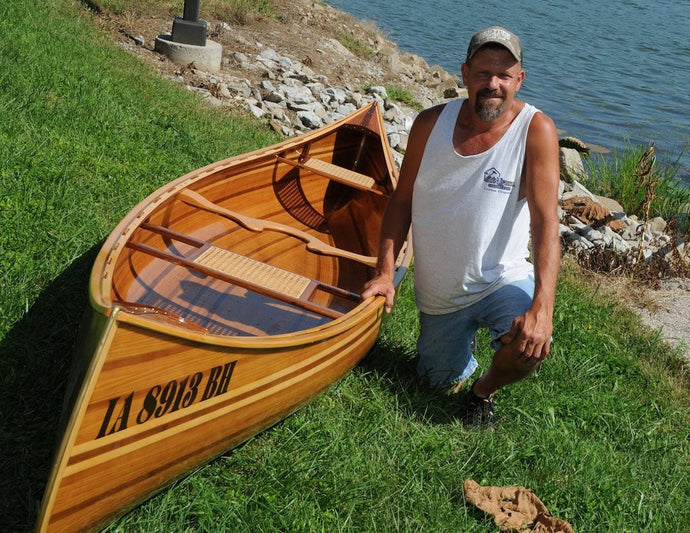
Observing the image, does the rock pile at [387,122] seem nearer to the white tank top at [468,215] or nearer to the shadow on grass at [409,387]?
the shadow on grass at [409,387]

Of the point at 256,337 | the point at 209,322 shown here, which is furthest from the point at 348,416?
the point at 256,337

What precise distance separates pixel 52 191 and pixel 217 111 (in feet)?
11.4

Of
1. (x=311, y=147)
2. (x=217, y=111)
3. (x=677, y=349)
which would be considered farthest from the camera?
(x=217, y=111)

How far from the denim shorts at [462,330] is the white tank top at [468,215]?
0.18 feet

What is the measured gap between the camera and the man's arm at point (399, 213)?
12.3 ft

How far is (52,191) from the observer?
Answer: 189 inches

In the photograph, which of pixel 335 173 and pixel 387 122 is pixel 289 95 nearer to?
pixel 387 122

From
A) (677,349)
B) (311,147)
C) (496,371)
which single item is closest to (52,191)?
(311,147)

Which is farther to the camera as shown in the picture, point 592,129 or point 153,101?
point 592,129

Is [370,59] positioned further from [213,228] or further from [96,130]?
[213,228]

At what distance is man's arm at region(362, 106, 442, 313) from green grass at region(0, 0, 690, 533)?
548mm

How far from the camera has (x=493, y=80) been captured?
342 centimetres

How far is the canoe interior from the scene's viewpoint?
12.5ft

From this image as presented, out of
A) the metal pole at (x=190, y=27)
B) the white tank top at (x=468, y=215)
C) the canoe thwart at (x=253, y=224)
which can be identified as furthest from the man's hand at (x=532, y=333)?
the metal pole at (x=190, y=27)
